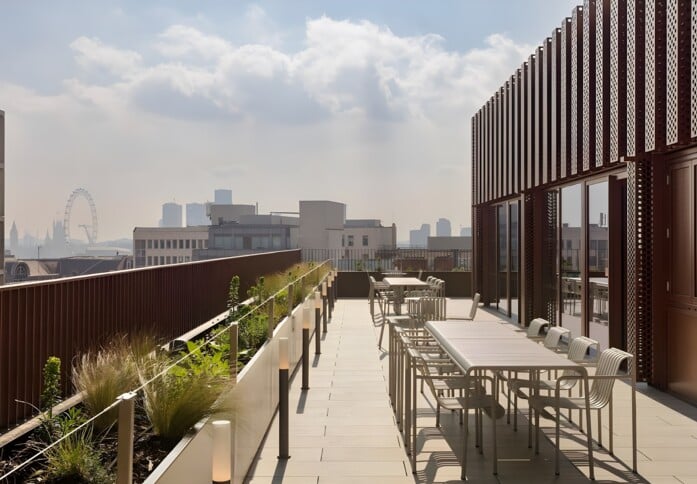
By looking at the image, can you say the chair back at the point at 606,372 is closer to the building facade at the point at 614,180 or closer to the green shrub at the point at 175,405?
the building facade at the point at 614,180

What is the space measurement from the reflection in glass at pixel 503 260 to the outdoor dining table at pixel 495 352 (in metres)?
9.52

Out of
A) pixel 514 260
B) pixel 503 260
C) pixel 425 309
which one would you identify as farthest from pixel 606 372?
pixel 503 260

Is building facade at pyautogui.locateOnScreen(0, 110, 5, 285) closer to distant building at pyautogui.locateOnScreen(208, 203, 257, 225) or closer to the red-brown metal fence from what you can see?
the red-brown metal fence

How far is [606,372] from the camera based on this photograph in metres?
5.07

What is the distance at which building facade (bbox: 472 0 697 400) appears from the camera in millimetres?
7395

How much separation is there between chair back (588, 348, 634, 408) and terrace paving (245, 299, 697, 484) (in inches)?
18.8

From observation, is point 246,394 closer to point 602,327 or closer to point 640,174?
point 640,174

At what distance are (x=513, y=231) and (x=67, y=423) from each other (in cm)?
1342

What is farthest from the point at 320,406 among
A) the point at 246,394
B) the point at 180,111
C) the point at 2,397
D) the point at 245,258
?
the point at 180,111

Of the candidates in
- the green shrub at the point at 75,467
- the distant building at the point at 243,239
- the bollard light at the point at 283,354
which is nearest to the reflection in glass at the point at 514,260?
the bollard light at the point at 283,354

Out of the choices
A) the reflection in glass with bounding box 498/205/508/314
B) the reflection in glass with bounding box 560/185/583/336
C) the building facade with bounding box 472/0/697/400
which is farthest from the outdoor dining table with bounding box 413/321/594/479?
the reflection in glass with bounding box 498/205/508/314

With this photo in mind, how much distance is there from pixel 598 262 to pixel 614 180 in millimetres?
1269

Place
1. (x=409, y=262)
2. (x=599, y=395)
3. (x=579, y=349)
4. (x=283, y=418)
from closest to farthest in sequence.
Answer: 1. (x=599, y=395)
2. (x=283, y=418)
3. (x=579, y=349)
4. (x=409, y=262)

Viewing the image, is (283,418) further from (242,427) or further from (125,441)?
(125,441)
